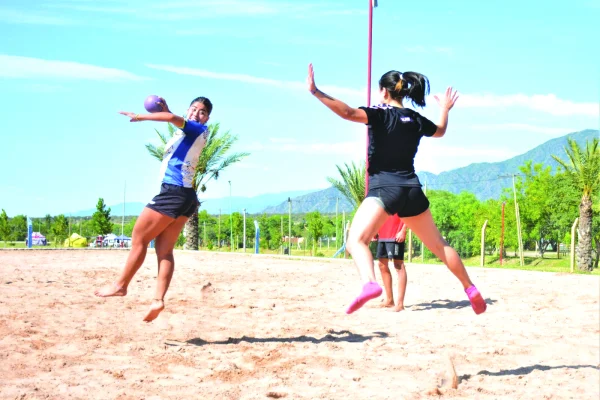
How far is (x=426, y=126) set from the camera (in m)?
5.64

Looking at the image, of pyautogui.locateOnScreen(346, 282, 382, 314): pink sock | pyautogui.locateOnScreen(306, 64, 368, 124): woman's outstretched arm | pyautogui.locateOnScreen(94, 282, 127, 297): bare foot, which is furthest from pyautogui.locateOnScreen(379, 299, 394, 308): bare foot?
pyautogui.locateOnScreen(306, 64, 368, 124): woman's outstretched arm

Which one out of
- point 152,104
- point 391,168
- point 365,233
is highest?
point 152,104

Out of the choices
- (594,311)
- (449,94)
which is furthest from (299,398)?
(594,311)

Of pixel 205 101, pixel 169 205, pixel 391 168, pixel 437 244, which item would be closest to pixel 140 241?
pixel 169 205

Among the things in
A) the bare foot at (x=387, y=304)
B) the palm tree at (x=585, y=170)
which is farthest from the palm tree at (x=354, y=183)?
the bare foot at (x=387, y=304)

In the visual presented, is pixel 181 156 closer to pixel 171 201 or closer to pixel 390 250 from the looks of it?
pixel 171 201

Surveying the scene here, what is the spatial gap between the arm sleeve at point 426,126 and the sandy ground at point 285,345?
192 centimetres

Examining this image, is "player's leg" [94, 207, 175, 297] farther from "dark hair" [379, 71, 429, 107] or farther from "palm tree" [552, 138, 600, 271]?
"palm tree" [552, 138, 600, 271]

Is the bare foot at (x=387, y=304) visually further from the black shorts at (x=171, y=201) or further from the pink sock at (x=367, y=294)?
the pink sock at (x=367, y=294)

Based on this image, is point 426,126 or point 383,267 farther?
point 383,267

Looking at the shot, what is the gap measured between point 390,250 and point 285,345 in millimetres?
2911

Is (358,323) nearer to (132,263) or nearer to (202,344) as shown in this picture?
(202,344)

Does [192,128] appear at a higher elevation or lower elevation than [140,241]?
higher

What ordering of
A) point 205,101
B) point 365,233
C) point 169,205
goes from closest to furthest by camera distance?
1. point 365,233
2. point 169,205
3. point 205,101
